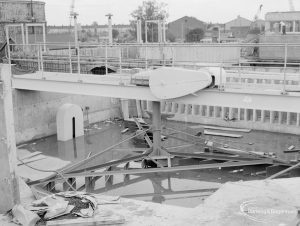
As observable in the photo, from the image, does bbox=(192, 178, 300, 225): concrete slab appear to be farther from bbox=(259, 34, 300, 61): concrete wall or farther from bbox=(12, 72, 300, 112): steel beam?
bbox=(259, 34, 300, 61): concrete wall

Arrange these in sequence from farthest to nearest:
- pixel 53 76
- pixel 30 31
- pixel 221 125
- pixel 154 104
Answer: pixel 30 31, pixel 221 125, pixel 53 76, pixel 154 104

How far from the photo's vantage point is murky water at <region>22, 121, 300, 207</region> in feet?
27.9

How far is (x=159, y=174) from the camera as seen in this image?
9.62m

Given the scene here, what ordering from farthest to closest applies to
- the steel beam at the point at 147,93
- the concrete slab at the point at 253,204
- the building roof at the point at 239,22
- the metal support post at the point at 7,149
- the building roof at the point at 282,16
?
the building roof at the point at 239,22 < the building roof at the point at 282,16 < the steel beam at the point at 147,93 < the metal support post at the point at 7,149 < the concrete slab at the point at 253,204

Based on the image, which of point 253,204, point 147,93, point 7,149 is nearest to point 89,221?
point 7,149

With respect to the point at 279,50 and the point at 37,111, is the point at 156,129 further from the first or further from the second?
the point at 279,50

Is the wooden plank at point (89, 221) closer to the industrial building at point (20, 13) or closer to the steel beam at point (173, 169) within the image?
the steel beam at point (173, 169)

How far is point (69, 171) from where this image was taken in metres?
8.98

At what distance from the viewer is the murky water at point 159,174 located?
8.52 metres

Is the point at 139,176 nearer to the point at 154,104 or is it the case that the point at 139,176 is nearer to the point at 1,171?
the point at 154,104

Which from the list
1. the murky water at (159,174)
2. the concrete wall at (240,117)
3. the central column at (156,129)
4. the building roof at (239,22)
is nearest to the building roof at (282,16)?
the concrete wall at (240,117)

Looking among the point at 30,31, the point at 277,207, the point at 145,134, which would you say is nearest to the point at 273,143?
the point at 145,134

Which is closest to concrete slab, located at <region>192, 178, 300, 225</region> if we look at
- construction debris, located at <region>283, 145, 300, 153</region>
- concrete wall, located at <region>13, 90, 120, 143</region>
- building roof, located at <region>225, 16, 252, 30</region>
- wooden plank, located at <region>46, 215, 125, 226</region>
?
wooden plank, located at <region>46, 215, 125, 226</region>

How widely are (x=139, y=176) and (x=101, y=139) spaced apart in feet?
11.6
